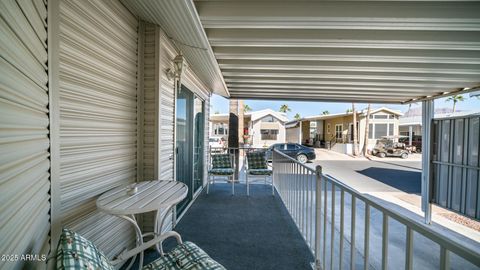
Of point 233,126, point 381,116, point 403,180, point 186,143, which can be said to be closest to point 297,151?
point 403,180

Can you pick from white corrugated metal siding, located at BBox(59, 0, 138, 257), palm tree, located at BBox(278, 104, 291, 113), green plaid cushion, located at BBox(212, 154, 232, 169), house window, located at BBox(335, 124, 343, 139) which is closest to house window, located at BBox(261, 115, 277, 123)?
house window, located at BBox(335, 124, 343, 139)

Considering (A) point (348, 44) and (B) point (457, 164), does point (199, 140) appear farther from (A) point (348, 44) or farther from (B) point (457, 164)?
(B) point (457, 164)

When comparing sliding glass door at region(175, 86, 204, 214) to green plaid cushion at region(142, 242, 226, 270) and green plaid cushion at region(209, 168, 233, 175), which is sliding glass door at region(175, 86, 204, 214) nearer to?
green plaid cushion at region(209, 168, 233, 175)

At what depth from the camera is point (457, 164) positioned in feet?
12.4

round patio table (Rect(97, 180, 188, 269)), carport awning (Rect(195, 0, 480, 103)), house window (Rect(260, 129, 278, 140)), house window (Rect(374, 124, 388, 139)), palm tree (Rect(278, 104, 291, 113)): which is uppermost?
palm tree (Rect(278, 104, 291, 113))

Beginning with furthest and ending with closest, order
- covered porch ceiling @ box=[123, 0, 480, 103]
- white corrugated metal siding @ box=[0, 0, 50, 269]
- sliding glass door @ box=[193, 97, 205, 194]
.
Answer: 1. sliding glass door @ box=[193, 97, 205, 194]
2. covered porch ceiling @ box=[123, 0, 480, 103]
3. white corrugated metal siding @ box=[0, 0, 50, 269]

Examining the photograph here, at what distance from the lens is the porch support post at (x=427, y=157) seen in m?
4.13

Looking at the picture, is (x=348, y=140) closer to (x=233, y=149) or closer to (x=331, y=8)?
(x=233, y=149)

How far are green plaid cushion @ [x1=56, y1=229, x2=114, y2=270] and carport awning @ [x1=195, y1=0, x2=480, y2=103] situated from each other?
1.95m

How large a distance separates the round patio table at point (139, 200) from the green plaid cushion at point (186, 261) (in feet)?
1.06

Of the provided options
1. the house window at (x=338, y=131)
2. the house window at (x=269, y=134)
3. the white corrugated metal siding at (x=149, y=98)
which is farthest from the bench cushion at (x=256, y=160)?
the house window at (x=338, y=131)

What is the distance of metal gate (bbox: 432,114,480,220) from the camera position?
3.49 m

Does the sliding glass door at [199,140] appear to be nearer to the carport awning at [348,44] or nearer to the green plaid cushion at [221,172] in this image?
the green plaid cushion at [221,172]

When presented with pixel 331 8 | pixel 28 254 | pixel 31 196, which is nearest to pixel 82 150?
pixel 31 196
